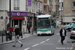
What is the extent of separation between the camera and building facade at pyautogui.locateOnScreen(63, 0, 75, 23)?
72750mm

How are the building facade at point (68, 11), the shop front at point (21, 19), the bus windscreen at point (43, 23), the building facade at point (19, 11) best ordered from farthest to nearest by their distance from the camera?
the building facade at point (68, 11) < the shop front at point (21, 19) < the building facade at point (19, 11) < the bus windscreen at point (43, 23)

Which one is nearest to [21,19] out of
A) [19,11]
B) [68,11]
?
[19,11]

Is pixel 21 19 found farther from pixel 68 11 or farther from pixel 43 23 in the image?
pixel 68 11

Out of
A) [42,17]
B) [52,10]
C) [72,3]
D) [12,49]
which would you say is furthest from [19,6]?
[52,10]

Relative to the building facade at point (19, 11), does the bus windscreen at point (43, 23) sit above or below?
below

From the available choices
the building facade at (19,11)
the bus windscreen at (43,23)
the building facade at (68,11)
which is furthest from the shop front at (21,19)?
the building facade at (68,11)

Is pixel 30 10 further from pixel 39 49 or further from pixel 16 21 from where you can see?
pixel 39 49

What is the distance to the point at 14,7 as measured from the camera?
40062 millimetres

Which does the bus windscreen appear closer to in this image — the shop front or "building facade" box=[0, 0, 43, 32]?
"building facade" box=[0, 0, 43, 32]

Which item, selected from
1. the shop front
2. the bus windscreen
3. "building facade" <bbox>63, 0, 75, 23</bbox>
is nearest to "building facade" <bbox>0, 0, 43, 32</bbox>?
the shop front

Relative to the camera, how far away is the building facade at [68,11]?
72750mm

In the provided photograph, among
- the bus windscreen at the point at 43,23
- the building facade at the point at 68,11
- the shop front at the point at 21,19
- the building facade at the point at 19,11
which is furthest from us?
the building facade at the point at 68,11

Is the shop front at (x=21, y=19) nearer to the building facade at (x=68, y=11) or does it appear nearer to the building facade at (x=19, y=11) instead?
the building facade at (x=19, y=11)

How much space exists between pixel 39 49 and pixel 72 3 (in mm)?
59618
